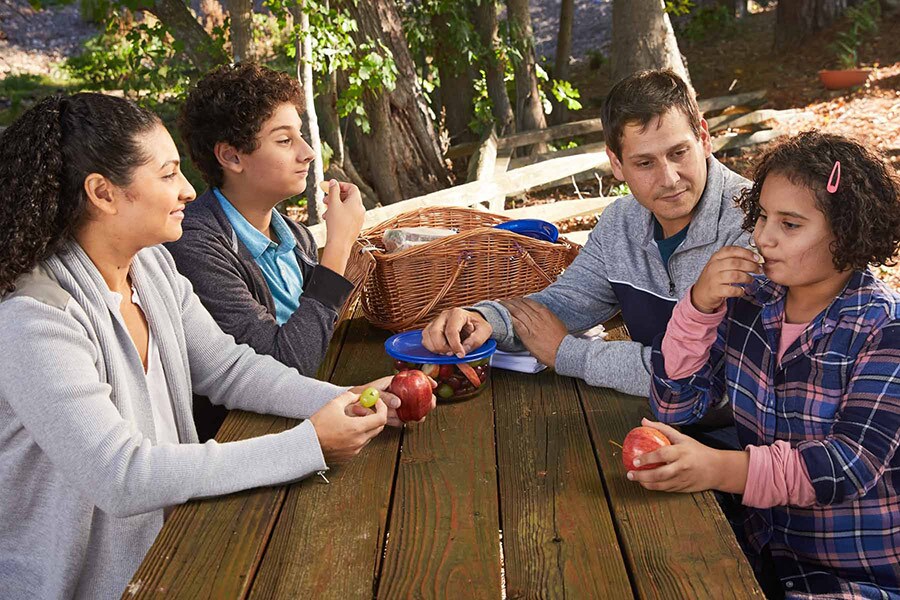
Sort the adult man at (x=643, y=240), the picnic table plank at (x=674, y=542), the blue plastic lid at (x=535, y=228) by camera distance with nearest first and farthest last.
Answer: the picnic table plank at (x=674, y=542) < the adult man at (x=643, y=240) < the blue plastic lid at (x=535, y=228)

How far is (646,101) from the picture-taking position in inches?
97.2

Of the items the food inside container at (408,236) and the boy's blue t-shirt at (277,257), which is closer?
the boy's blue t-shirt at (277,257)

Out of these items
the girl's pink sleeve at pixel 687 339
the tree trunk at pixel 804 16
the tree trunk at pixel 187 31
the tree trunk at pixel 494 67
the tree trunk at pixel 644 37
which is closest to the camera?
the girl's pink sleeve at pixel 687 339

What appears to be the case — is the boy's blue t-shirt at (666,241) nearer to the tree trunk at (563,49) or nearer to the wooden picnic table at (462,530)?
the wooden picnic table at (462,530)

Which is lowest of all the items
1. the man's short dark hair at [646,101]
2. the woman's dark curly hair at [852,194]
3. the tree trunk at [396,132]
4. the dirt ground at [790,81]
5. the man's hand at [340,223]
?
the dirt ground at [790,81]

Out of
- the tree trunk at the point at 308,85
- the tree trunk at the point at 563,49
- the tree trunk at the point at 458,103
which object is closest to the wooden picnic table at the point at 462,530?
the tree trunk at the point at 308,85

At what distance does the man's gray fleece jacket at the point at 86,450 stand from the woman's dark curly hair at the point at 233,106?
74 cm

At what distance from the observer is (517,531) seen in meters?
1.76

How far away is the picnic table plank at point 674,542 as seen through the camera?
5.14 feet

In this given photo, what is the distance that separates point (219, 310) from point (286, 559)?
105 centimetres

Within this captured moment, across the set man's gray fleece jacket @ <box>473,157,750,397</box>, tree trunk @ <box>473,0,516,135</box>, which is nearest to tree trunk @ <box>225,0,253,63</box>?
tree trunk @ <box>473,0,516,135</box>

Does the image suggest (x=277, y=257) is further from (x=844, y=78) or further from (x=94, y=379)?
(x=844, y=78)

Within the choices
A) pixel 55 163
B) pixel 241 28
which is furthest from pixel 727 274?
pixel 241 28

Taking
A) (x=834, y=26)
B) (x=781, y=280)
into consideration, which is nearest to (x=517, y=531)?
(x=781, y=280)
